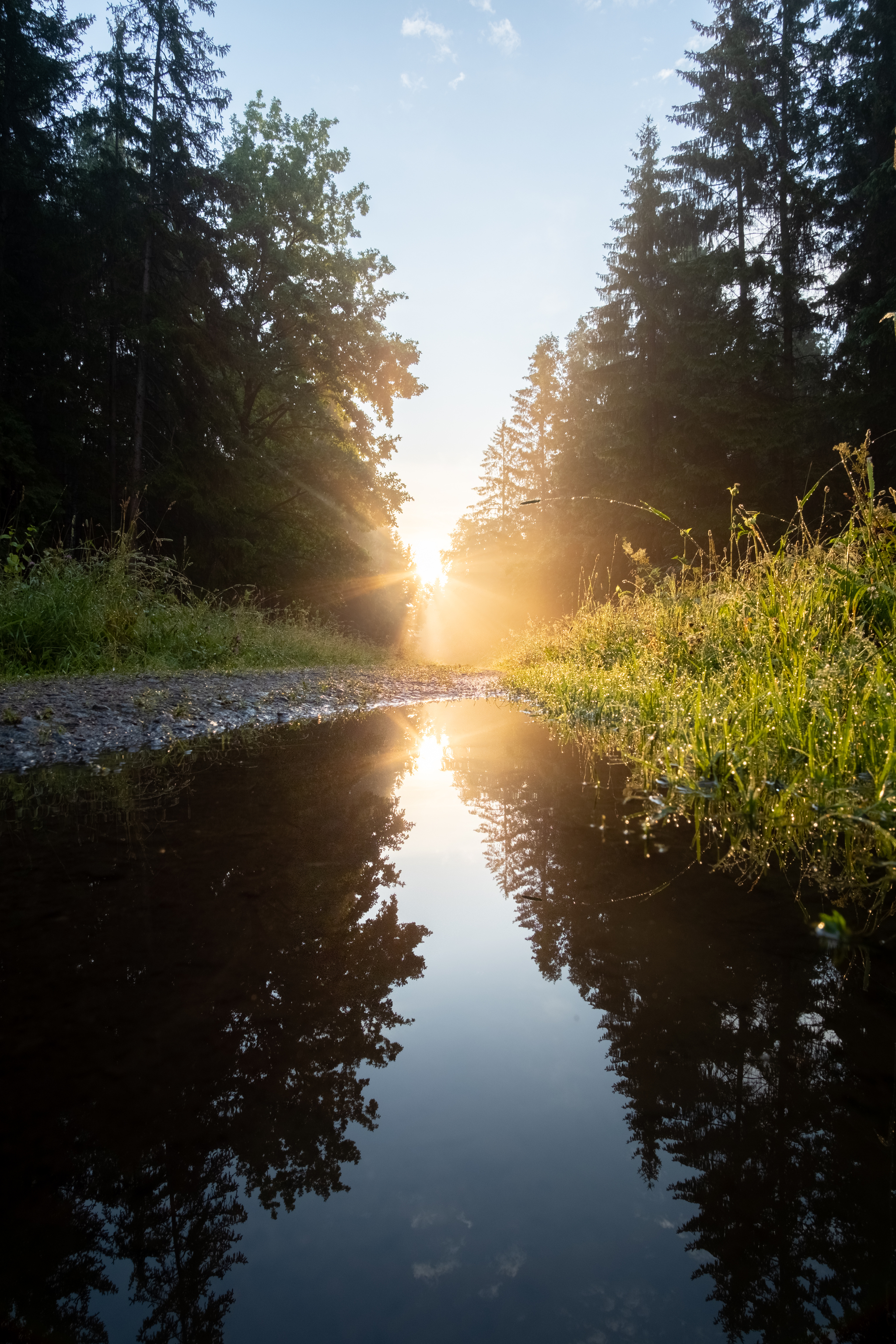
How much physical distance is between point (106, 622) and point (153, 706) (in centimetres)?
289

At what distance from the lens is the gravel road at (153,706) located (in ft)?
13.7

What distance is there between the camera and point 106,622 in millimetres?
7598

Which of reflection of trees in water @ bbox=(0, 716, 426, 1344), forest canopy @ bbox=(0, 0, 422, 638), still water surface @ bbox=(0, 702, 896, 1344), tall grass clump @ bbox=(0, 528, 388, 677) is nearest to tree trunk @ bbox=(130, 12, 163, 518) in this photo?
forest canopy @ bbox=(0, 0, 422, 638)

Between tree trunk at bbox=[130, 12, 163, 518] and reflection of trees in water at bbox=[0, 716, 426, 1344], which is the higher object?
tree trunk at bbox=[130, 12, 163, 518]

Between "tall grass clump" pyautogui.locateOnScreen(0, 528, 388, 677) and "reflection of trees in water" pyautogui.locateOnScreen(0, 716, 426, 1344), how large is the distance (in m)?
4.98

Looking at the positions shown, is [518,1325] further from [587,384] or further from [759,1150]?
[587,384]

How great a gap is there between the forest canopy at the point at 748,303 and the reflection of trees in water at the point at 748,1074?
10.8 metres

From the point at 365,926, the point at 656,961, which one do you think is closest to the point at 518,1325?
the point at 656,961

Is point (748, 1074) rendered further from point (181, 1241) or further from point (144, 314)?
point (144, 314)

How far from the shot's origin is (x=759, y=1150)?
0.96 meters

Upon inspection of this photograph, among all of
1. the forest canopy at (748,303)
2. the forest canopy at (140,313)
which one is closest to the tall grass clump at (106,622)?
the forest canopy at (140,313)

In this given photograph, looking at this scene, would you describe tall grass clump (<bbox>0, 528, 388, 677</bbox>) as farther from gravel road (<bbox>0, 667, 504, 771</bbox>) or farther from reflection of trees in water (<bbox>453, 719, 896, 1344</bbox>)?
reflection of trees in water (<bbox>453, 719, 896, 1344</bbox>)

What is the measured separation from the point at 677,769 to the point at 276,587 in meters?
16.5

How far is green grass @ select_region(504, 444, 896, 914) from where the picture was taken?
210 cm
